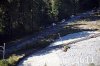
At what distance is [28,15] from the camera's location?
69.7 metres

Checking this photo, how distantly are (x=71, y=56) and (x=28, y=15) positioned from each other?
2177cm

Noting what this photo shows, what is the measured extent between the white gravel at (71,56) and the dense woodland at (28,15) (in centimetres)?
1105

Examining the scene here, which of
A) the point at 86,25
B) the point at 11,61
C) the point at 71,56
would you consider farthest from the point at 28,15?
the point at 71,56

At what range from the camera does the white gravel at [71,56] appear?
160ft

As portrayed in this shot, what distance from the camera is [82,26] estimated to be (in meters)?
74.2

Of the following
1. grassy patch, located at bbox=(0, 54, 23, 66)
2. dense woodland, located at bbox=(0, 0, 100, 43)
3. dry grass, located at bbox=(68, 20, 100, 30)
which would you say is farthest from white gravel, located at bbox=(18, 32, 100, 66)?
dry grass, located at bbox=(68, 20, 100, 30)

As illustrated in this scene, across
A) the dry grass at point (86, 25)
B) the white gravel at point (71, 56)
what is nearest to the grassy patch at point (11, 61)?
the white gravel at point (71, 56)

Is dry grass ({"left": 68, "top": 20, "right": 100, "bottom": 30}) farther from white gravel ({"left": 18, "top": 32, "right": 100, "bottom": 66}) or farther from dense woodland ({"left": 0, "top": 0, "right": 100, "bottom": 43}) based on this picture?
white gravel ({"left": 18, "top": 32, "right": 100, "bottom": 66})

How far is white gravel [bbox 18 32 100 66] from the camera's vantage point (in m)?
48.7

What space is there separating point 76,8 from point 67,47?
43.4 m

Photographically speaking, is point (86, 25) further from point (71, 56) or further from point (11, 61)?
point (11, 61)

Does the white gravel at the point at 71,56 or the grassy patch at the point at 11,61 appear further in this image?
the white gravel at the point at 71,56

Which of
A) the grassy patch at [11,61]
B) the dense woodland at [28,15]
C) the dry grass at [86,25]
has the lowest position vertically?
the grassy patch at [11,61]

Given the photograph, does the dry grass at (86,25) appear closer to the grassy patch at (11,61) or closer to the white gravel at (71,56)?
the white gravel at (71,56)
